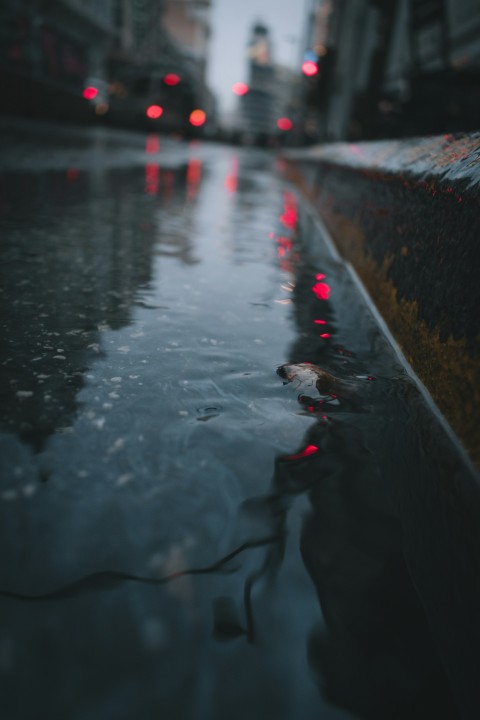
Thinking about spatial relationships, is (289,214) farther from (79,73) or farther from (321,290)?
(79,73)

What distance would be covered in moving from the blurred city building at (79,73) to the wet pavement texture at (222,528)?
34.0 feet

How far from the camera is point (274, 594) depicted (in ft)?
2.34

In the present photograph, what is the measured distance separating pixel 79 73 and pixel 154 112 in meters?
9.42

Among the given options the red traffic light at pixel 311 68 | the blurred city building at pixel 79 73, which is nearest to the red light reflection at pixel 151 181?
the blurred city building at pixel 79 73

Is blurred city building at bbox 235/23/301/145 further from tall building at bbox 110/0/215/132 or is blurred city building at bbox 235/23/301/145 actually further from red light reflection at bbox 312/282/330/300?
red light reflection at bbox 312/282/330/300

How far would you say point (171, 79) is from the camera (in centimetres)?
2367

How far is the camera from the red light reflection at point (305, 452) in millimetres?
995

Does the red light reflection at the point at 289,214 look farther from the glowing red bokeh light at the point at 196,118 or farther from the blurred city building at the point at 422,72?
the glowing red bokeh light at the point at 196,118

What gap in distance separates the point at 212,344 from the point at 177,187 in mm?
4843

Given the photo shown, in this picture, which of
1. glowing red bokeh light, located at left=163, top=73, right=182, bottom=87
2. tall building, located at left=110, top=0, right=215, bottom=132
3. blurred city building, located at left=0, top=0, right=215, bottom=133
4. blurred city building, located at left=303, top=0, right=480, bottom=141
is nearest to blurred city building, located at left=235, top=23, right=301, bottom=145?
tall building, located at left=110, top=0, right=215, bottom=132

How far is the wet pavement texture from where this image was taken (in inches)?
23.5

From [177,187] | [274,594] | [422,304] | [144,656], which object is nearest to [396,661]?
[274,594]

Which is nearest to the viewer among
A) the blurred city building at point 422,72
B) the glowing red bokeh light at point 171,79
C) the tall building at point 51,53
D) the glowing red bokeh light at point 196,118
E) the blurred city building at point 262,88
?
the blurred city building at point 422,72

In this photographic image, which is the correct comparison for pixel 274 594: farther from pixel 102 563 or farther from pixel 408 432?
pixel 408 432
